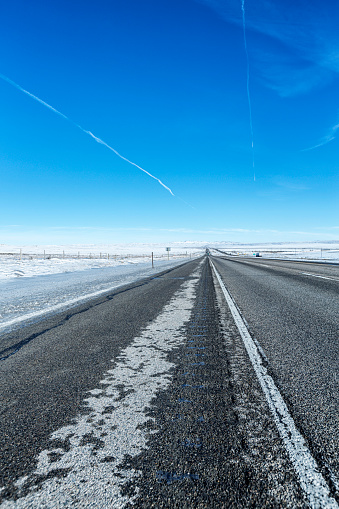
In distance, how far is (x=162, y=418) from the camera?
202 cm

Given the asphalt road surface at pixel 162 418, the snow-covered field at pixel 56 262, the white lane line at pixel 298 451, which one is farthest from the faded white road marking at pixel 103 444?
the snow-covered field at pixel 56 262

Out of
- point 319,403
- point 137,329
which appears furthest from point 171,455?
point 137,329

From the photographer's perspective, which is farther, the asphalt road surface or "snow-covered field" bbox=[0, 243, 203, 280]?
"snow-covered field" bbox=[0, 243, 203, 280]

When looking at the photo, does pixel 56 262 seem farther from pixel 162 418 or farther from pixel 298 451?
pixel 298 451

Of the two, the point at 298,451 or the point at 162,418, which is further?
the point at 162,418

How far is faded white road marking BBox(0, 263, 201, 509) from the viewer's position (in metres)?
1.36

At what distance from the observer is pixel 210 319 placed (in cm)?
522

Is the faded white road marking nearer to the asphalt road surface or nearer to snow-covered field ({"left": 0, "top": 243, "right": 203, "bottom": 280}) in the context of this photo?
the asphalt road surface

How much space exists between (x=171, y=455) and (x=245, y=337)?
272cm

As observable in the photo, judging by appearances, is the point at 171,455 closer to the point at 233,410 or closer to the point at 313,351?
the point at 233,410

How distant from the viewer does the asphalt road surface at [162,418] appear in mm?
1392

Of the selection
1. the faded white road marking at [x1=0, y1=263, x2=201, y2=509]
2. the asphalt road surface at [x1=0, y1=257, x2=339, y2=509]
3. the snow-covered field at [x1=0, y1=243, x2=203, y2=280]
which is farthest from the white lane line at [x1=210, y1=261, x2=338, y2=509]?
the snow-covered field at [x1=0, y1=243, x2=203, y2=280]

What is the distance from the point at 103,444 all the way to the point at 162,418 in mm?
451

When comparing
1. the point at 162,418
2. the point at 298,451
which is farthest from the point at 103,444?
the point at 298,451
